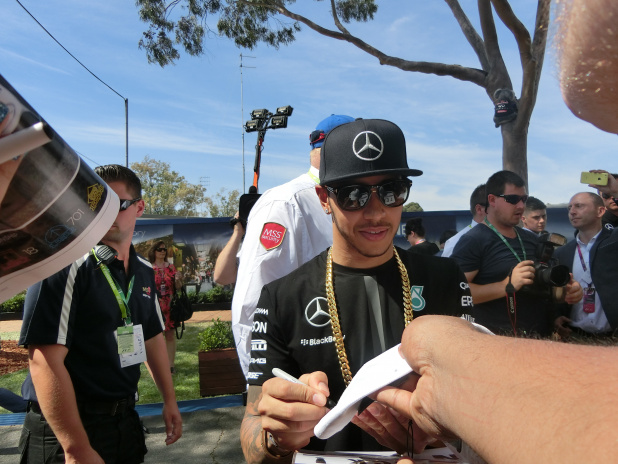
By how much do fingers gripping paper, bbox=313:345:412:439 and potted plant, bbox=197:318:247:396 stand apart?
17.2ft

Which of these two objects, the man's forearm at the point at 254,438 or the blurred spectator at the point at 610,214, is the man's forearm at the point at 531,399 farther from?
the blurred spectator at the point at 610,214

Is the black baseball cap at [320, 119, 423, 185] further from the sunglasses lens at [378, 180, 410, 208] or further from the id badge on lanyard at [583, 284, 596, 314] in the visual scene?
the id badge on lanyard at [583, 284, 596, 314]

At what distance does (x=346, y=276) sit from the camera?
1.90 m

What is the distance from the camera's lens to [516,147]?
9102mm

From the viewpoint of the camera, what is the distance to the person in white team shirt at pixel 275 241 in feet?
8.83

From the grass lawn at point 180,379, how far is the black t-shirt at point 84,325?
447 centimetres

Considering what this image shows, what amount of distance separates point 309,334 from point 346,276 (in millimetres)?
293

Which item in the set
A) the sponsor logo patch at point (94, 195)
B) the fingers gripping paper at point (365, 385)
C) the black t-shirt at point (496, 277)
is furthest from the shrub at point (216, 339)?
the sponsor logo patch at point (94, 195)

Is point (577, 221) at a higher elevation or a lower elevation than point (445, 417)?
higher

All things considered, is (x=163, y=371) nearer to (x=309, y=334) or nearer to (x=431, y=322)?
(x=309, y=334)

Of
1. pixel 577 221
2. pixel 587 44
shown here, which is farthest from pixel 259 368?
pixel 577 221

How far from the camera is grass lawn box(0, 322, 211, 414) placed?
6691 mm

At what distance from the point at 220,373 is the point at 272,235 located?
4.11 m

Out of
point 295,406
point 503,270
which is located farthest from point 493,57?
point 295,406
